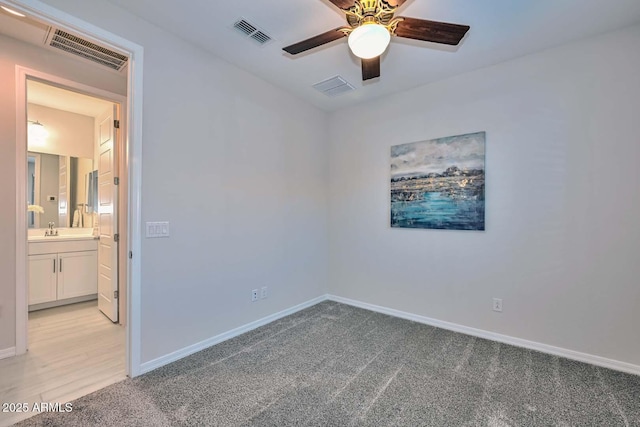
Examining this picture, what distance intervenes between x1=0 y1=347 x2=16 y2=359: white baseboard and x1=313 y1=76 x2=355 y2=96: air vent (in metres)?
3.75

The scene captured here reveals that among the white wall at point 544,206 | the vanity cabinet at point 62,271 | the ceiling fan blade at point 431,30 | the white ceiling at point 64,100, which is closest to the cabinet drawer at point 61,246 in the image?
the vanity cabinet at point 62,271

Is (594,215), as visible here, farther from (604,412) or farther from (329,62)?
(329,62)

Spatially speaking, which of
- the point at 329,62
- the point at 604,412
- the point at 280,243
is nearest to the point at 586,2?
the point at 329,62

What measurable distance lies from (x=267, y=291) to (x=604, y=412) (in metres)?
2.79

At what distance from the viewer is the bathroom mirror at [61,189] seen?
155 inches

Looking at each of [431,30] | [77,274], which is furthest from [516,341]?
[77,274]

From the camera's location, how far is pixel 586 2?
1.97 m

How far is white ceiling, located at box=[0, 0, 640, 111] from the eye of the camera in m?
2.02

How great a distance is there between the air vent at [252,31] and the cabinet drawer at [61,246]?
11.7 ft

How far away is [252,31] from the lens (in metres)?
2.32

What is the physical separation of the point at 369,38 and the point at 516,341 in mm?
2888

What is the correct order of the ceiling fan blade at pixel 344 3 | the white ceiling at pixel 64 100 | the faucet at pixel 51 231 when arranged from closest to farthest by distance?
the ceiling fan blade at pixel 344 3
the white ceiling at pixel 64 100
the faucet at pixel 51 231

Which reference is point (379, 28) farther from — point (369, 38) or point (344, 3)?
point (344, 3)

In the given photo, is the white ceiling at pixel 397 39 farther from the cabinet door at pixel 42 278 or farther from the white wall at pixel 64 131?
the cabinet door at pixel 42 278
